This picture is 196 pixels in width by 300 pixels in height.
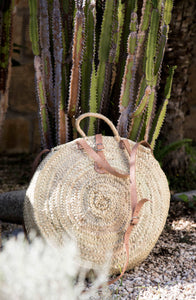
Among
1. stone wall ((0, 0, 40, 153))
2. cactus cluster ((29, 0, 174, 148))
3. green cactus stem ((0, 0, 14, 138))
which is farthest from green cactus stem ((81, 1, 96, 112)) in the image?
stone wall ((0, 0, 40, 153))

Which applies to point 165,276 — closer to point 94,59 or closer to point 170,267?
point 170,267

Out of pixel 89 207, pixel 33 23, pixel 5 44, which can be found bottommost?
pixel 89 207

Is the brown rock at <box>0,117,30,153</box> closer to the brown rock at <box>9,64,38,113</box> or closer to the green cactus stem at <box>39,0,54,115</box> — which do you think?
the brown rock at <box>9,64,38,113</box>

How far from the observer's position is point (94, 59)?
7.28 ft

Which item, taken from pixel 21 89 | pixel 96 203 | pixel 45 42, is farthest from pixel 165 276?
pixel 21 89

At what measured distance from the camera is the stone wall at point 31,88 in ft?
9.47

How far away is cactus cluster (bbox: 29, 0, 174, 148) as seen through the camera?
80.8 inches

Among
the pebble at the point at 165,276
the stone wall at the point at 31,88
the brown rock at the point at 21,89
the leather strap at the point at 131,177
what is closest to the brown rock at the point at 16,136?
the stone wall at the point at 31,88

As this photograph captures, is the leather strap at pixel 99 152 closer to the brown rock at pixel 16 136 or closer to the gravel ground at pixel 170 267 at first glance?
the gravel ground at pixel 170 267

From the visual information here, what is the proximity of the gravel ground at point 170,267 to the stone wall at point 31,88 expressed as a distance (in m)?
0.76

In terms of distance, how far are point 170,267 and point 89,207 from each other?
55 centimetres

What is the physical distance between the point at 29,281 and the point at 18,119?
2.84 metres

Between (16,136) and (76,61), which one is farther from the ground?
(76,61)

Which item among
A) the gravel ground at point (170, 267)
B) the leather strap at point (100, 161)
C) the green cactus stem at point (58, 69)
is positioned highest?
the green cactus stem at point (58, 69)
